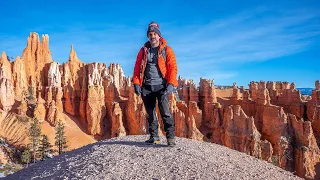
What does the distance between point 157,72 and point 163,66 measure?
28 cm

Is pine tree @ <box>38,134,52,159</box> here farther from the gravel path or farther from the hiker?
the hiker

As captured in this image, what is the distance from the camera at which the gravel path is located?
18.1 feet

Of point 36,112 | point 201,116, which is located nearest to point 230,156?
point 201,116

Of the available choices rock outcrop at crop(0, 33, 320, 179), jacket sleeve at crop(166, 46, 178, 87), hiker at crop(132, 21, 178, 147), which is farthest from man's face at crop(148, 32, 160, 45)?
rock outcrop at crop(0, 33, 320, 179)

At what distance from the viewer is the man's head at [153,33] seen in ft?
22.7

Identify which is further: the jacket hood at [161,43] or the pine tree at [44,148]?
the pine tree at [44,148]

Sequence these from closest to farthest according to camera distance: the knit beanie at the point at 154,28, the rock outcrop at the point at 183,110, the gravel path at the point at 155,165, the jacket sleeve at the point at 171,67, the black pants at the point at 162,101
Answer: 1. the gravel path at the point at 155,165
2. the jacket sleeve at the point at 171,67
3. the knit beanie at the point at 154,28
4. the black pants at the point at 162,101
5. the rock outcrop at the point at 183,110

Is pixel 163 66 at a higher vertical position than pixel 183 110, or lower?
higher

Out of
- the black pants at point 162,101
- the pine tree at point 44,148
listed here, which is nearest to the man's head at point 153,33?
the black pants at point 162,101

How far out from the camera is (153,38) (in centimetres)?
699

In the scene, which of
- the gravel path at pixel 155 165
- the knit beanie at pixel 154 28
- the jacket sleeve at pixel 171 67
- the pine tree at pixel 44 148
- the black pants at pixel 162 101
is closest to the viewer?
the gravel path at pixel 155 165

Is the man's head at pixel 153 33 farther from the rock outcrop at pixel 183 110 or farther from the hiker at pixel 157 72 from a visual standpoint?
the rock outcrop at pixel 183 110

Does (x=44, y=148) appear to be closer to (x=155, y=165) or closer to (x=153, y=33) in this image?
(x=153, y=33)

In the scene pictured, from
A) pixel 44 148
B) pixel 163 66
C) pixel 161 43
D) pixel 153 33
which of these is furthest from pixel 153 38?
pixel 44 148
